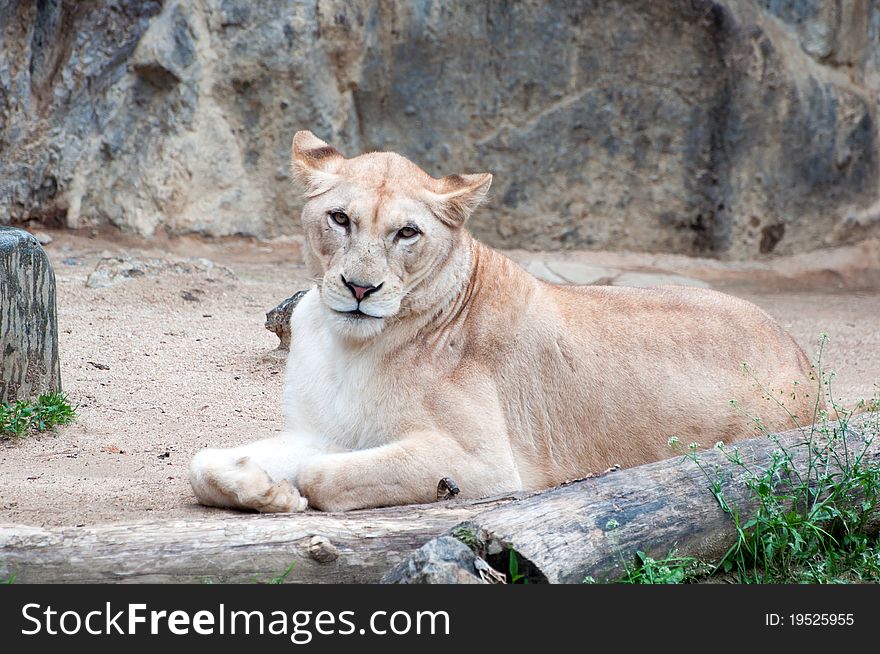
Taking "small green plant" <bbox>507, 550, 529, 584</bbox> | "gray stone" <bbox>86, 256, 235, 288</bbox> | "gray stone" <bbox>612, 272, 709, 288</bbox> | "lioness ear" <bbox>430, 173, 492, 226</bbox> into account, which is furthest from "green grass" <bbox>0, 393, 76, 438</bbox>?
"gray stone" <bbox>612, 272, 709, 288</bbox>

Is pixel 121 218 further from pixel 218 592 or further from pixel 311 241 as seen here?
pixel 218 592

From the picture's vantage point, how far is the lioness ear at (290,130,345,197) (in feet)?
16.7

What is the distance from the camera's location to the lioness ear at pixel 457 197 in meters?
5.00

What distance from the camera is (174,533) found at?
3.77 m

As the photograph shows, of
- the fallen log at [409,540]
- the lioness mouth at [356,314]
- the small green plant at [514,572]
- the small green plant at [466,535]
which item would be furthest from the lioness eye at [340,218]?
the small green plant at [514,572]

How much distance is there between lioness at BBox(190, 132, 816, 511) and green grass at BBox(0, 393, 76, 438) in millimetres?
1648

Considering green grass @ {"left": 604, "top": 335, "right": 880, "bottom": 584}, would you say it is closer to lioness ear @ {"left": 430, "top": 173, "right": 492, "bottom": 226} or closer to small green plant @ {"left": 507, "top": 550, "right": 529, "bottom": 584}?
small green plant @ {"left": 507, "top": 550, "right": 529, "bottom": 584}

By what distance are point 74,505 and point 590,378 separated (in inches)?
91.7

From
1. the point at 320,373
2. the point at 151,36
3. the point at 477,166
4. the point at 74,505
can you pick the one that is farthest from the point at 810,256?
the point at 74,505

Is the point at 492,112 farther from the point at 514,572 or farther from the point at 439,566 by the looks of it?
the point at 439,566

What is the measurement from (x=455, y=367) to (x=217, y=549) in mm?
1646

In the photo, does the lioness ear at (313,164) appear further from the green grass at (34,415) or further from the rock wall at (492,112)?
the rock wall at (492,112)

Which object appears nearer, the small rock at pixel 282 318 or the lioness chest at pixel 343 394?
the lioness chest at pixel 343 394

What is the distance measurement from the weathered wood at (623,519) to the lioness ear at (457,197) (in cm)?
140
